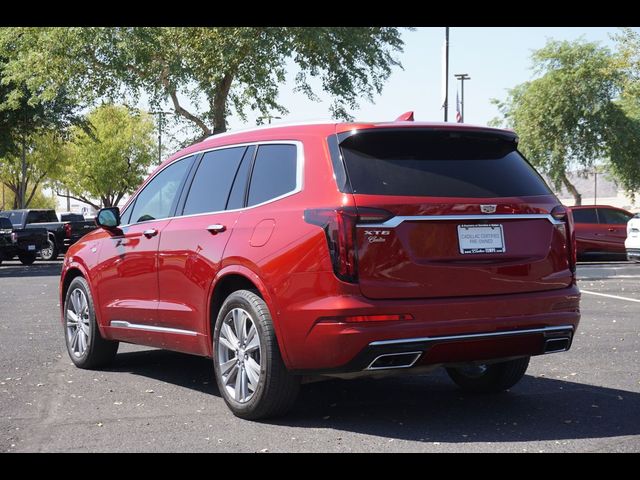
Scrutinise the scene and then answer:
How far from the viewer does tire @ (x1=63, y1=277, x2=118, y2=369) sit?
27.2 feet

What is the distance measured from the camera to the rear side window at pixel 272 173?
6125mm

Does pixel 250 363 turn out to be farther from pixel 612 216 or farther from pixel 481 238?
pixel 612 216

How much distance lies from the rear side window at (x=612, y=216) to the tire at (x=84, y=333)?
22.2 meters

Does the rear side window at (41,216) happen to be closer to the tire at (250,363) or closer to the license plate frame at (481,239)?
the tire at (250,363)

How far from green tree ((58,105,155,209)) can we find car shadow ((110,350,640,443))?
75.5 meters

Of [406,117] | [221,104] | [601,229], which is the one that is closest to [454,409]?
[406,117]

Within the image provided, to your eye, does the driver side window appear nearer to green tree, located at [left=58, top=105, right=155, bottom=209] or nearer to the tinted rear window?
the tinted rear window

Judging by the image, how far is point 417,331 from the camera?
5547mm

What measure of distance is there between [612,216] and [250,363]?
23989 millimetres

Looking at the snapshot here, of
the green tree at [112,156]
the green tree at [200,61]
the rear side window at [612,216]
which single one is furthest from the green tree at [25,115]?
the green tree at [112,156]

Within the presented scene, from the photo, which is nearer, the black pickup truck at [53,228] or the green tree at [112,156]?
the black pickup truck at [53,228]

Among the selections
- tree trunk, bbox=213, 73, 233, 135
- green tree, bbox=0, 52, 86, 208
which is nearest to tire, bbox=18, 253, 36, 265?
green tree, bbox=0, 52, 86, 208

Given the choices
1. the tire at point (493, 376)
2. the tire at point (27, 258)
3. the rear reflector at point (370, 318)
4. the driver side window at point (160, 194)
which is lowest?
the tire at point (27, 258)
